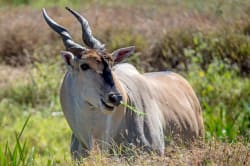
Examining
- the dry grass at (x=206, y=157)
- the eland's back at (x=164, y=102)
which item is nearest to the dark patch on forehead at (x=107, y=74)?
the eland's back at (x=164, y=102)

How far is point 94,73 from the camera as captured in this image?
7.91 meters

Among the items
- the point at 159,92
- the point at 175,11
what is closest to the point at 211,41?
the point at 175,11

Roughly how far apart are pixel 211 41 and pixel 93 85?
6561 millimetres

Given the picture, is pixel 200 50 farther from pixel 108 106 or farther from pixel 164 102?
pixel 108 106

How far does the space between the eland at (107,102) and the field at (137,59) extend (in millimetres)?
1400

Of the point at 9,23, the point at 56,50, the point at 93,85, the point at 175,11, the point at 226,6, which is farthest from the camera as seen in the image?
the point at 175,11

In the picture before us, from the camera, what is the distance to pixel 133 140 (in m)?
8.05

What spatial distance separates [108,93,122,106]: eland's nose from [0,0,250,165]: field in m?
2.21

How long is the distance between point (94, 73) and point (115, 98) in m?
0.36

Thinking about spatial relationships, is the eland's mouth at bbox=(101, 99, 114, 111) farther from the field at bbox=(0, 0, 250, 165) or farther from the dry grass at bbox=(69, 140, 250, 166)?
the field at bbox=(0, 0, 250, 165)

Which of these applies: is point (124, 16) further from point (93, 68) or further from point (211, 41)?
point (93, 68)

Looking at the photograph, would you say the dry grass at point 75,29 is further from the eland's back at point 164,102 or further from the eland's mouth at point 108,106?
the eland's mouth at point 108,106

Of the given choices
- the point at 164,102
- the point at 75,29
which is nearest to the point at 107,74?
the point at 164,102

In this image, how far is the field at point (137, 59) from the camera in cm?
1157
